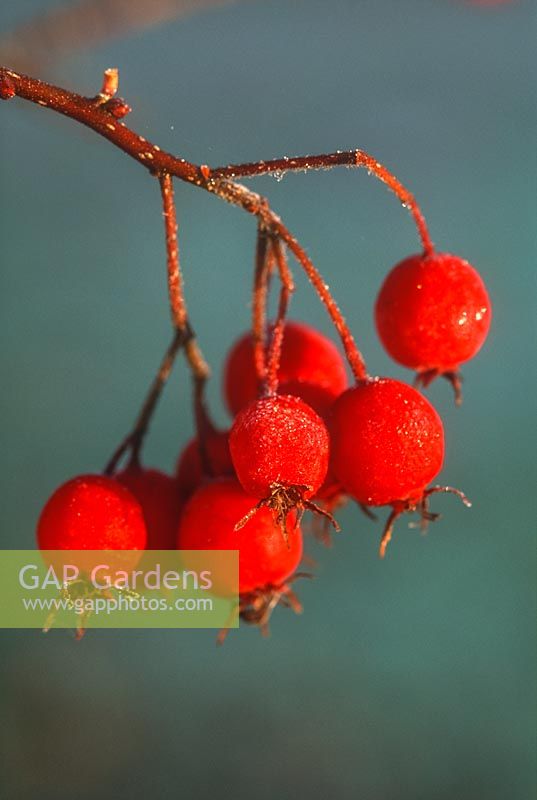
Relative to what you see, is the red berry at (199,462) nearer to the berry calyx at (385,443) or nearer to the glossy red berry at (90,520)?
the glossy red berry at (90,520)

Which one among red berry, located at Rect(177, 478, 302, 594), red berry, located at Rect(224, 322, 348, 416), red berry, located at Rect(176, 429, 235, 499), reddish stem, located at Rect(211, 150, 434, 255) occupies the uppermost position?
reddish stem, located at Rect(211, 150, 434, 255)

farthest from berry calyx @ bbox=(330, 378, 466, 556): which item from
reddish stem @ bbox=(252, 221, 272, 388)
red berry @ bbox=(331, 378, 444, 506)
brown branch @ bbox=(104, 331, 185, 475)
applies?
brown branch @ bbox=(104, 331, 185, 475)

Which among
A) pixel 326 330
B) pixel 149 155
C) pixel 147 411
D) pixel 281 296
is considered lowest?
pixel 147 411

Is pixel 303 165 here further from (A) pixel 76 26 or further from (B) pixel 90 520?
(A) pixel 76 26

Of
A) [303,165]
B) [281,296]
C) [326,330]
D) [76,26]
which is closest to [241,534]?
[281,296]

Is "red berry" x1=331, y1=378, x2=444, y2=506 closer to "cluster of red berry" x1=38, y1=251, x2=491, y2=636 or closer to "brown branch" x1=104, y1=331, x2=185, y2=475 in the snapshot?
"cluster of red berry" x1=38, y1=251, x2=491, y2=636
